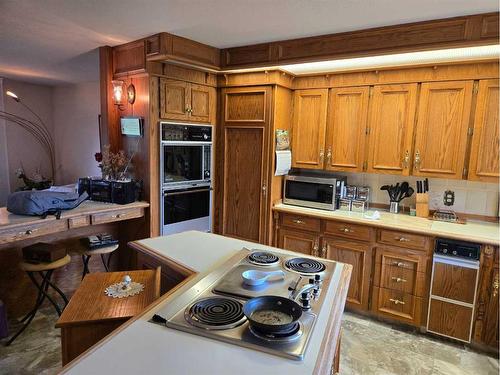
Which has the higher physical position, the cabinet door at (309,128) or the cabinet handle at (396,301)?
the cabinet door at (309,128)

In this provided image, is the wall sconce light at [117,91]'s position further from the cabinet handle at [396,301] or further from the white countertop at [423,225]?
the cabinet handle at [396,301]

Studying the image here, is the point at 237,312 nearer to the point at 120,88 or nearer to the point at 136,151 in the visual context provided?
the point at 136,151

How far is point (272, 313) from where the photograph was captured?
1.20 metres

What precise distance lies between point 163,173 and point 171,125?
45 cm

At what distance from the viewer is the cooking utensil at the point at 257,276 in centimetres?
143

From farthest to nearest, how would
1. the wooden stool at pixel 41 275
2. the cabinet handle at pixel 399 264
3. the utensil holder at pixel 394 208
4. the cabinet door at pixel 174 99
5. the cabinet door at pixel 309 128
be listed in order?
the cabinet door at pixel 309 128 → the utensil holder at pixel 394 208 → the cabinet door at pixel 174 99 → the cabinet handle at pixel 399 264 → the wooden stool at pixel 41 275

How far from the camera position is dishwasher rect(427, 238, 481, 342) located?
2.52 meters

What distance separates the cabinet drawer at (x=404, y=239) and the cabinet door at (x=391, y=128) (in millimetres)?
573

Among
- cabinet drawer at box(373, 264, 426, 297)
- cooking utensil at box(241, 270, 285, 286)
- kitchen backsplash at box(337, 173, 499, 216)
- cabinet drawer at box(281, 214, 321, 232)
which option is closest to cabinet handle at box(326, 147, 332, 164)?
kitchen backsplash at box(337, 173, 499, 216)

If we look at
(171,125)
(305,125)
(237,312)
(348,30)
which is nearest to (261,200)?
(305,125)

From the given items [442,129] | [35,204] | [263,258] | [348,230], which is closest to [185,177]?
[35,204]

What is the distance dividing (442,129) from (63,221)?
3199mm

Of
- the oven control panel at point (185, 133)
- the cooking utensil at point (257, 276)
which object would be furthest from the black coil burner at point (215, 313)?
the oven control panel at point (185, 133)

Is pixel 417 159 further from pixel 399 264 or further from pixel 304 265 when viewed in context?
pixel 304 265
